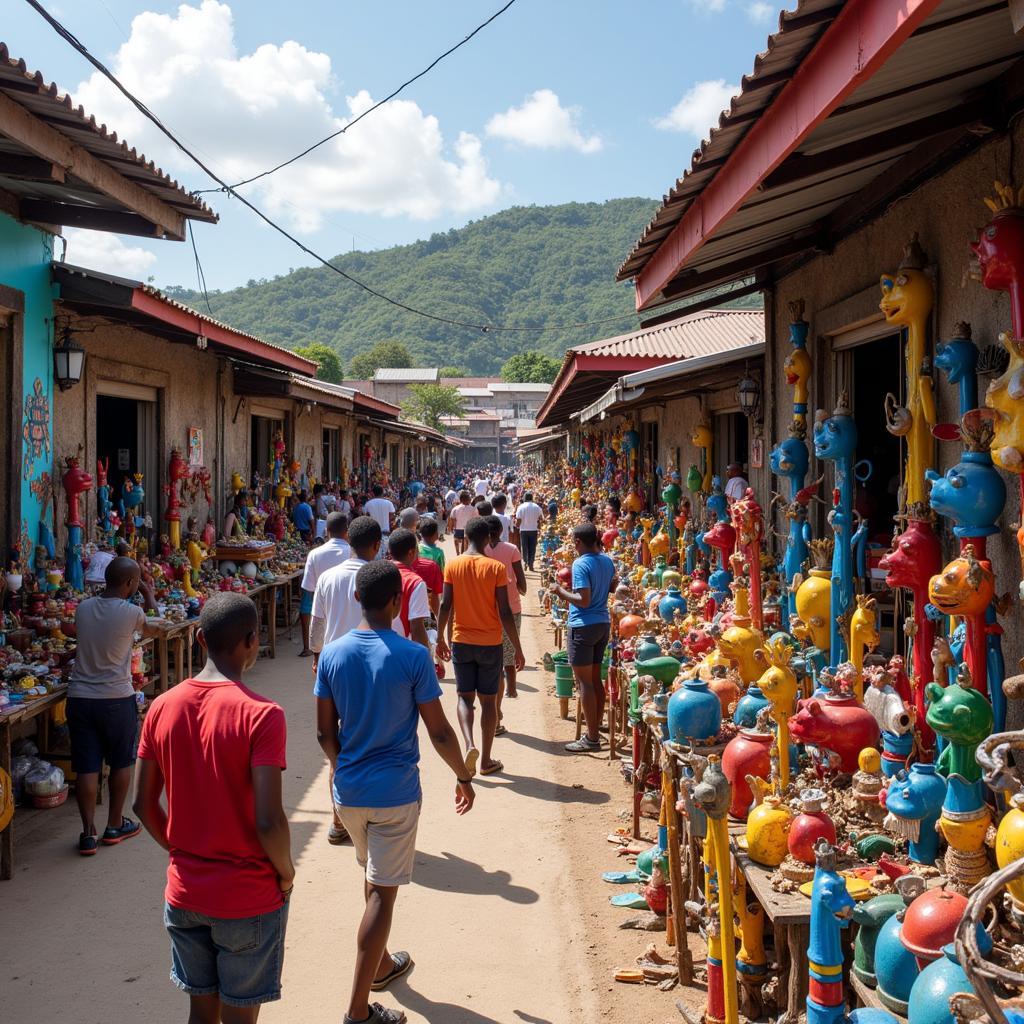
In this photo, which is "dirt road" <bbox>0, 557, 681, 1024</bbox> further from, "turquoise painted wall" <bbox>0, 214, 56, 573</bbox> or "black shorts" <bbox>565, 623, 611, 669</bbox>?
"turquoise painted wall" <bbox>0, 214, 56, 573</bbox>

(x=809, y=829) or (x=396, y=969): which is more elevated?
(x=809, y=829)

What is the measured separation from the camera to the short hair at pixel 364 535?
17.3 ft

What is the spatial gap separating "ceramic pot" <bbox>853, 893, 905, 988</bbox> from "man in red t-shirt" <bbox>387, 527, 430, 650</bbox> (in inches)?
114

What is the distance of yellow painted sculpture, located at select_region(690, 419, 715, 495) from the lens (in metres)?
10.0

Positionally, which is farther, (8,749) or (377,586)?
(8,749)

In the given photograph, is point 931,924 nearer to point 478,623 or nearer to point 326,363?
point 478,623

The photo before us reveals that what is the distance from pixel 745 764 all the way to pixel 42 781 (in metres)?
4.68

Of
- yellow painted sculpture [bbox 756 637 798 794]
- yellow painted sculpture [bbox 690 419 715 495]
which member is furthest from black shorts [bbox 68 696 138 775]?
yellow painted sculpture [bbox 690 419 715 495]

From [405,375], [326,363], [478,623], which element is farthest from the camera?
[405,375]

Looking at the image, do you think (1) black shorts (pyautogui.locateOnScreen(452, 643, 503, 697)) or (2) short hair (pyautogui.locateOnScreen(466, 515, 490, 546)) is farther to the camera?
(2) short hair (pyautogui.locateOnScreen(466, 515, 490, 546))

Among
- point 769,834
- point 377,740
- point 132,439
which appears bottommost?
point 769,834

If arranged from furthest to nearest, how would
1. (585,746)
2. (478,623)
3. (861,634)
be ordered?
(585,746), (478,623), (861,634)

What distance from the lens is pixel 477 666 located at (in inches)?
267

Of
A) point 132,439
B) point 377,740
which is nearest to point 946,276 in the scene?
point 377,740
